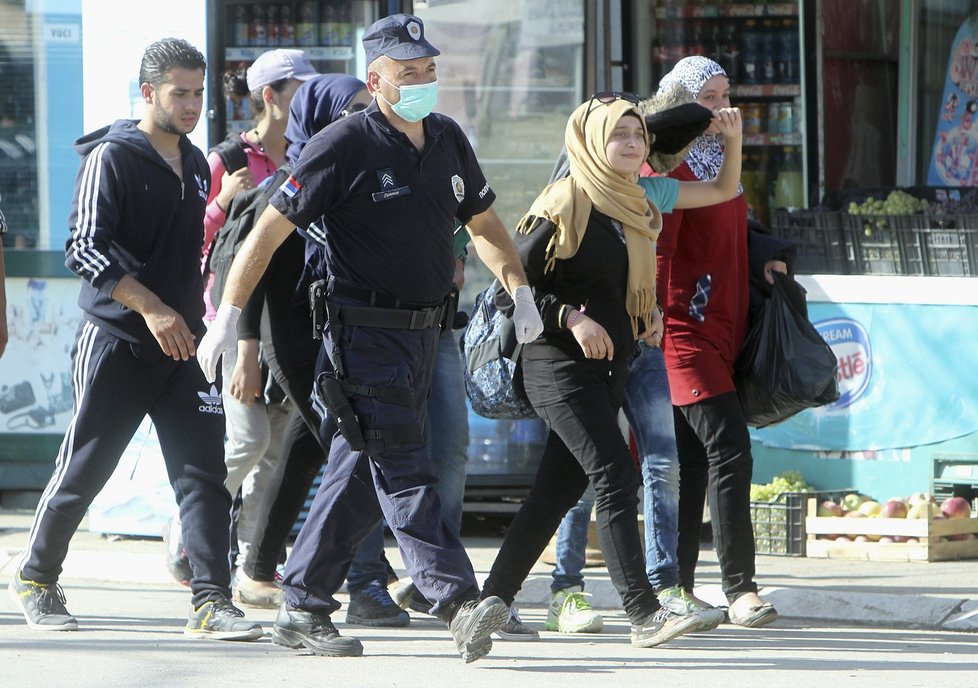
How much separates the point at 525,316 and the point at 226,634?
142 centimetres

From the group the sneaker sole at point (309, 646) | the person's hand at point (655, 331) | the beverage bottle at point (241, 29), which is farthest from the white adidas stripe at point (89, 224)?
the beverage bottle at point (241, 29)

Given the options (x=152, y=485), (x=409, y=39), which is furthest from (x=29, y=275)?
(x=409, y=39)

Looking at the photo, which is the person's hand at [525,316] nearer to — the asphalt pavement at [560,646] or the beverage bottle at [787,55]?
the asphalt pavement at [560,646]

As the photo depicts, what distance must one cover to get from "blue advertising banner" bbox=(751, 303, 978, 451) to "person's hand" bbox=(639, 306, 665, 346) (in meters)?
2.57

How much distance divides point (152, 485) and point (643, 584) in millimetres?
3021

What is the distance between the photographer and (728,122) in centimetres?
583

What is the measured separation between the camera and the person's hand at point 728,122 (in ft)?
19.1

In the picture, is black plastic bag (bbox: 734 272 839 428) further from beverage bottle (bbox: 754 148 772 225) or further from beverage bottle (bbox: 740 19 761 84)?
beverage bottle (bbox: 740 19 761 84)

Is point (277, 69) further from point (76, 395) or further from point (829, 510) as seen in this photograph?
point (829, 510)

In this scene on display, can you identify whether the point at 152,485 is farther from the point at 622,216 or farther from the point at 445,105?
the point at 622,216

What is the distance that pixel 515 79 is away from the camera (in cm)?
838

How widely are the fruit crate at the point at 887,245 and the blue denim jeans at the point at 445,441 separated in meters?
2.83

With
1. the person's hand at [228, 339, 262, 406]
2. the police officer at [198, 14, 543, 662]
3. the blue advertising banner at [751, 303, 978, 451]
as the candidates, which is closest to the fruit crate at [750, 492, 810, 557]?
the blue advertising banner at [751, 303, 978, 451]

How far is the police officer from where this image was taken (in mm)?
5023
